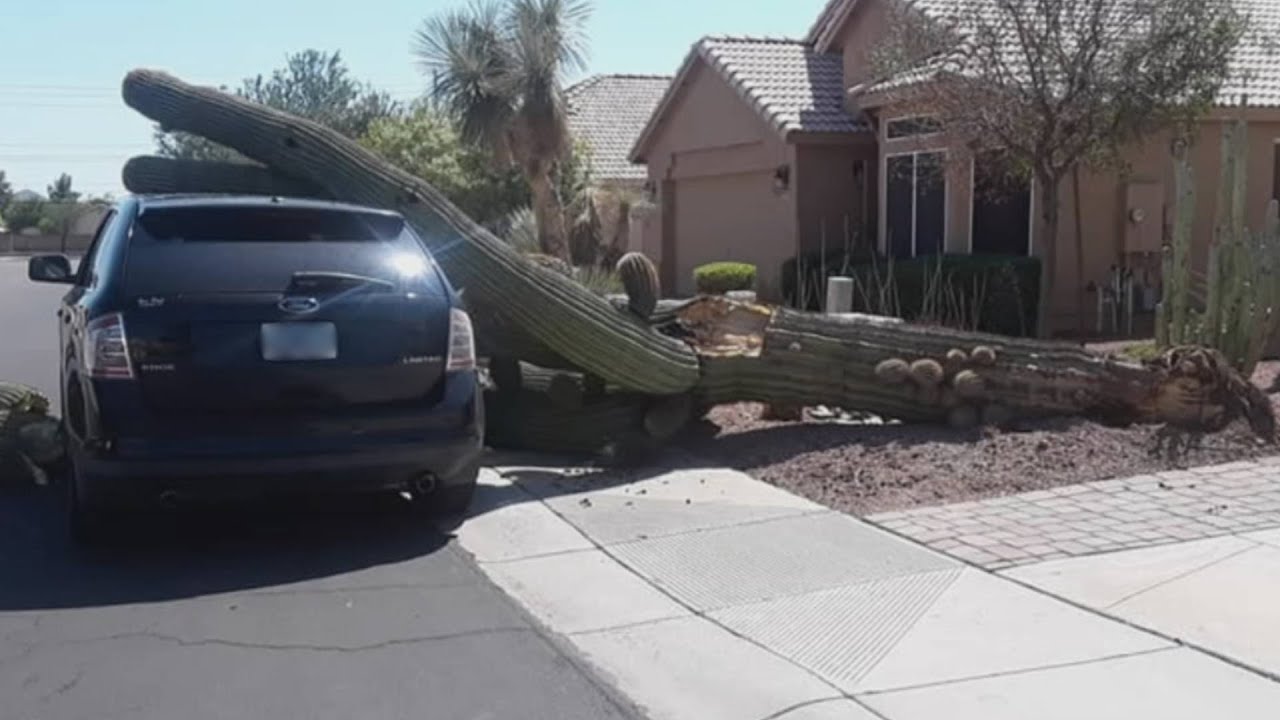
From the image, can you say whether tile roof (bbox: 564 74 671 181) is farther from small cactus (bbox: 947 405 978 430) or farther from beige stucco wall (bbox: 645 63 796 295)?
small cactus (bbox: 947 405 978 430)

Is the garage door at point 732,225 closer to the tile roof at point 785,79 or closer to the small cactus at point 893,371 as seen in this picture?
the tile roof at point 785,79

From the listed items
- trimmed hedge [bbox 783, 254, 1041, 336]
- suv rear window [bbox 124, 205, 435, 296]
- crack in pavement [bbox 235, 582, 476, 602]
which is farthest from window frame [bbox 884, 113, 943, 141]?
crack in pavement [bbox 235, 582, 476, 602]

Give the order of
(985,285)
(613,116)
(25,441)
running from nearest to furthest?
(25,441)
(985,285)
(613,116)

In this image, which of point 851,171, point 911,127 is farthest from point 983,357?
point 851,171

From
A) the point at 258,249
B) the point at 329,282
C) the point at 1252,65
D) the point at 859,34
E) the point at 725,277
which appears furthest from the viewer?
the point at 725,277

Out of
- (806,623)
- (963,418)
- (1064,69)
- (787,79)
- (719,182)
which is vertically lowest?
(806,623)

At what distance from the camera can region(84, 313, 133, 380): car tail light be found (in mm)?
6285

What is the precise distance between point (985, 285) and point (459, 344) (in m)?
11.3

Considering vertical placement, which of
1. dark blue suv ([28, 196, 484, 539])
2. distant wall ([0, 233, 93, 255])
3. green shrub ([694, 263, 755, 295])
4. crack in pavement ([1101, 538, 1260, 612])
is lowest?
distant wall ([0, 233, 93, 255])

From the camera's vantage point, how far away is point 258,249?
6820 mm

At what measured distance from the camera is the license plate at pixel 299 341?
6.48 metres

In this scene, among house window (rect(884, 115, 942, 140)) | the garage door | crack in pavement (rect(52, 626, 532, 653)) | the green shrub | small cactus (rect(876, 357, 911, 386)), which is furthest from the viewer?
the garage door

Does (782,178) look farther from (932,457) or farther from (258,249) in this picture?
(258,249)

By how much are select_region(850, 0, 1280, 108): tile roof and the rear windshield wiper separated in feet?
28.8
